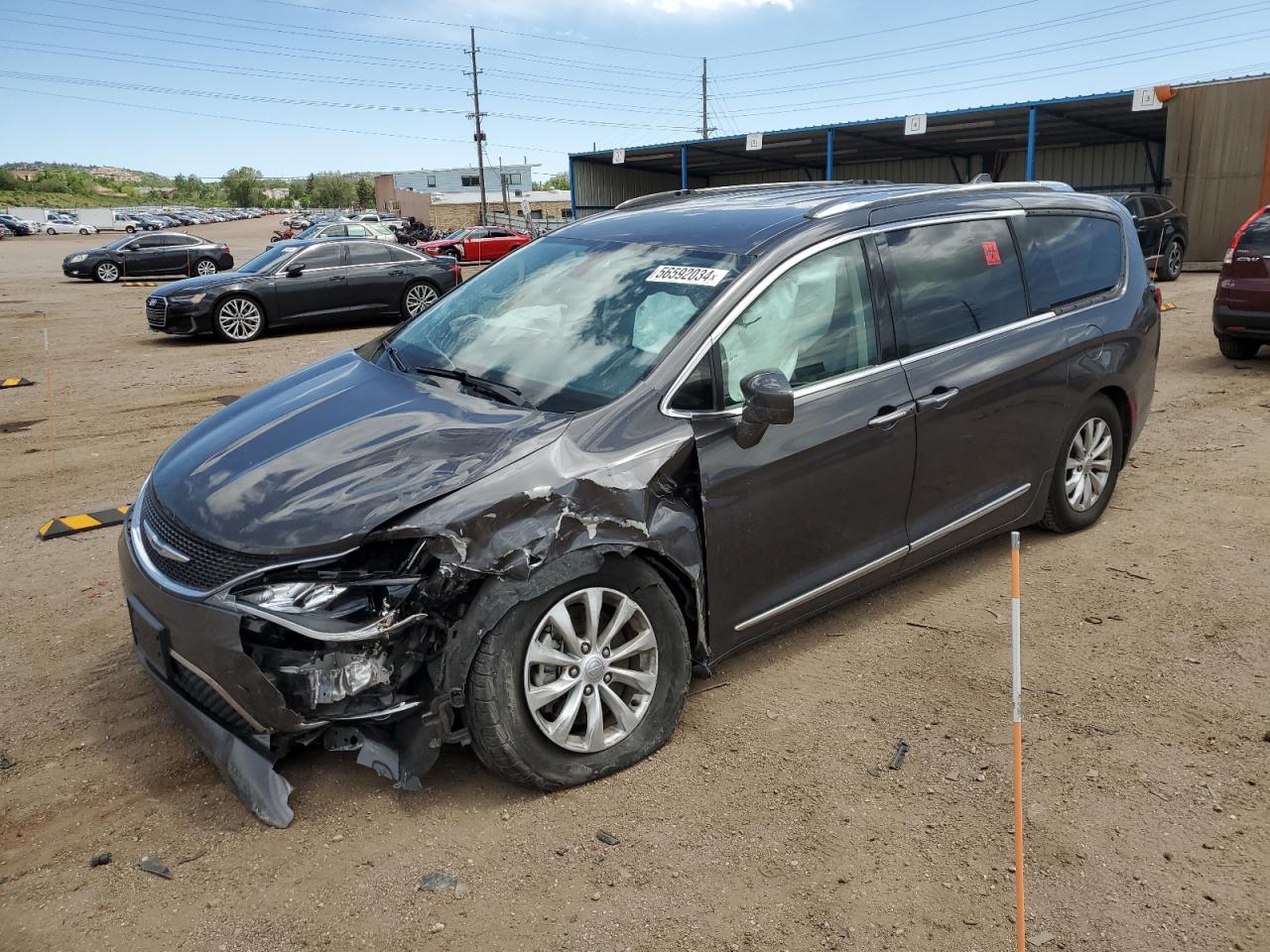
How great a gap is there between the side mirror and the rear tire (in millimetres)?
9003

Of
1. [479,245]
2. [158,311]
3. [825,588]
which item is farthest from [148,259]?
[825,588]

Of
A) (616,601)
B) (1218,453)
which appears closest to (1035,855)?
(616,601)

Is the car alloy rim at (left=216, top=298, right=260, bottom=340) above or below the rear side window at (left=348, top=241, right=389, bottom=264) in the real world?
below

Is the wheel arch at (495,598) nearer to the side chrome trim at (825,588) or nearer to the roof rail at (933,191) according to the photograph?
the side chrome trim at (825,588)

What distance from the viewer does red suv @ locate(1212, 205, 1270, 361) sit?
31.2ft

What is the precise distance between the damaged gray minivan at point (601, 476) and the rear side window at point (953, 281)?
0.6 inches

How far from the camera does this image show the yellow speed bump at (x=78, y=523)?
19.6 ft

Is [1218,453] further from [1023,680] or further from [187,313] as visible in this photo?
[187,313]

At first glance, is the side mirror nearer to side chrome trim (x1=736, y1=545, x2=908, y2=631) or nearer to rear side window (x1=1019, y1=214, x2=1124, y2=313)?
side chrome trim (x1=736, y1=545, x2=908, y2=631)

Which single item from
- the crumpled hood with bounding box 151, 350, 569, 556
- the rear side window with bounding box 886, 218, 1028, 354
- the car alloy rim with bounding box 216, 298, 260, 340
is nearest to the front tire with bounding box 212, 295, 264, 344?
the car alloy rim with bounding box 216, 298, 260, 340

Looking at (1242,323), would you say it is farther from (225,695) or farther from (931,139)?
(931,139)

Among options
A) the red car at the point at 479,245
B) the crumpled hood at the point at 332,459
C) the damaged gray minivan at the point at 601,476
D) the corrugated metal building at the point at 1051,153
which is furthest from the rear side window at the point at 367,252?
the red car at the point at 479,245

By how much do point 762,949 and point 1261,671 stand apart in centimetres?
262

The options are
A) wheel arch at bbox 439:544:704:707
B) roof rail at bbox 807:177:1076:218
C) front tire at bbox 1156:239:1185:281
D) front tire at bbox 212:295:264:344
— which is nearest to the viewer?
wheel arch at bbox 439:544:704:707
